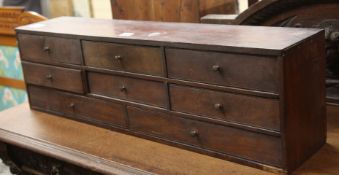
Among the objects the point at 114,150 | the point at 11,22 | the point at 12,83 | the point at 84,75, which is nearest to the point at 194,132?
the point at 114,150

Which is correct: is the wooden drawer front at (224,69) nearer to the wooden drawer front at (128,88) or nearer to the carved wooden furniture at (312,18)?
the wooden drawer front at (128,88)

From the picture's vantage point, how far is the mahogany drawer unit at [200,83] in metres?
1.23

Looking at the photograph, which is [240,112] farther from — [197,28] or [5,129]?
[5,129]

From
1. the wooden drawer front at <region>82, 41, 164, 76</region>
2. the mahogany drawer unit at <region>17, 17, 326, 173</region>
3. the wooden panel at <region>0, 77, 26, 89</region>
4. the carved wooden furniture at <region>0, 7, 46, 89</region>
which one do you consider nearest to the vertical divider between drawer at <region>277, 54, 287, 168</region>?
the mahogany drawer unit at <region>17, 17, 326, 173</region>

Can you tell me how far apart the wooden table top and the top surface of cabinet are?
0.30 m

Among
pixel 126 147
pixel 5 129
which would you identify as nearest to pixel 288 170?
pixel 126 147

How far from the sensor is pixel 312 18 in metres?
1.61

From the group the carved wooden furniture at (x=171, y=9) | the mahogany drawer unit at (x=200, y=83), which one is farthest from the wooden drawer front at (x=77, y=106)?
the carved wooden furniture at (x=171, y=9)

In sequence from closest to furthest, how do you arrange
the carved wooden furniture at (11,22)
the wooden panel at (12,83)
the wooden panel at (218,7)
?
the wooden panel at (218,7), the carved wooden furniture at (11,22), the wooden panel at (12,83)

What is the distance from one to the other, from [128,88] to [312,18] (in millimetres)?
603

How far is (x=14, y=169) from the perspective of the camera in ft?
6.03

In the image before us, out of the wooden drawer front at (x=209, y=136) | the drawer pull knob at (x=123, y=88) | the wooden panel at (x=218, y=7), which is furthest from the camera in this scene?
the wooden panel at (x=218, y=7)

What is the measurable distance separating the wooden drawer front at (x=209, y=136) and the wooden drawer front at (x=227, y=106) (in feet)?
0.11

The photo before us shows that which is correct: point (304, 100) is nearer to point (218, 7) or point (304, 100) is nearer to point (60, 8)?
point (218, 7)
